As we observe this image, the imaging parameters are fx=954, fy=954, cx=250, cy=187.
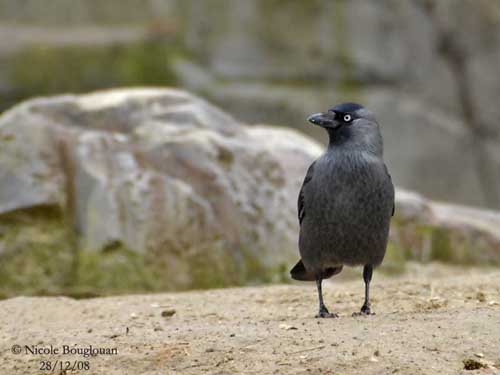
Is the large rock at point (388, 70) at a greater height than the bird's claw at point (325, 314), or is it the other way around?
the large rock at point (388, 70)

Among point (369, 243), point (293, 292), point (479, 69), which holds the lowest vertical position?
point (293, 292)

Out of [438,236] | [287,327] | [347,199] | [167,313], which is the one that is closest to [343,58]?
[438,236]

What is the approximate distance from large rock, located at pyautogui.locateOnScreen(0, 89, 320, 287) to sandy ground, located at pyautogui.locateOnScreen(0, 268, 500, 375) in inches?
49.7

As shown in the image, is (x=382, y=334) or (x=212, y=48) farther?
(x=212, y=48)

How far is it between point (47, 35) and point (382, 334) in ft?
36.1

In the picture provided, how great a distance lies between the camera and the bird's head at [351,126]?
249 inches

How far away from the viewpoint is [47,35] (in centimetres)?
1498

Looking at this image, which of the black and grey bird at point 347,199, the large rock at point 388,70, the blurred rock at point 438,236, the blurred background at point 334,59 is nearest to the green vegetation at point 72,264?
the black and grey bird at point 347,199

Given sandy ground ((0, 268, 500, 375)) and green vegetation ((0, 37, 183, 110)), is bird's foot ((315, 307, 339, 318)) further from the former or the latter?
green vegetation ((0, 37, 183, 110))

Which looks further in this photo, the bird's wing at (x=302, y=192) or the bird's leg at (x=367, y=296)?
the bird's wing at (x=302, y=192)

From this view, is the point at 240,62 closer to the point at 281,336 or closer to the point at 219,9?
the point at 219,9

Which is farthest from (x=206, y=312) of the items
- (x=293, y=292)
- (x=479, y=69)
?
(x=479, y=69)

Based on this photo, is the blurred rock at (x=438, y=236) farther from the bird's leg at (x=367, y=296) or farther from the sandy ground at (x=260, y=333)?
the bird's leg at (x=367, y=296)

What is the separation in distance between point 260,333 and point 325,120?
166 centimetres
